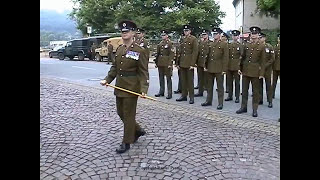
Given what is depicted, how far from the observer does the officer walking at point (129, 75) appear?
4.56 metres

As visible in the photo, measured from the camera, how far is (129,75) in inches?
183

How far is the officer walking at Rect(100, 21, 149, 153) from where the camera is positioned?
4562 mm

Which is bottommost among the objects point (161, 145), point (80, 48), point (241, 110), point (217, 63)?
point (161, 145)

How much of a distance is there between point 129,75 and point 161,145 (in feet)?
3.58

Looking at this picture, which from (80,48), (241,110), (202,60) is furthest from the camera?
(80,48)

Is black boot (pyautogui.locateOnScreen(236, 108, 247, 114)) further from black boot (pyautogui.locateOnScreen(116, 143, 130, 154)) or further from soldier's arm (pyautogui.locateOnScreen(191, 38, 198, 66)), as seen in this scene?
black boot (pyautogui.locateOnScreen(116, 143, 130, 154))

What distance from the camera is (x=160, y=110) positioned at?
291 inches

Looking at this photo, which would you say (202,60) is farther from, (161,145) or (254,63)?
(161,145)

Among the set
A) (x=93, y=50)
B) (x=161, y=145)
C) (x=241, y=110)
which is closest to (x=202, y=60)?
(x=241, y=110)

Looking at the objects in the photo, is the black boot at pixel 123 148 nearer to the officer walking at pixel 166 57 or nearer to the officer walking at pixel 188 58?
the officer walking at pixel 188 58

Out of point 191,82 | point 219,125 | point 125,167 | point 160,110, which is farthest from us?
point 191,82

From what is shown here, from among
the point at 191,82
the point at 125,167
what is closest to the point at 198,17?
the point at 191,82
